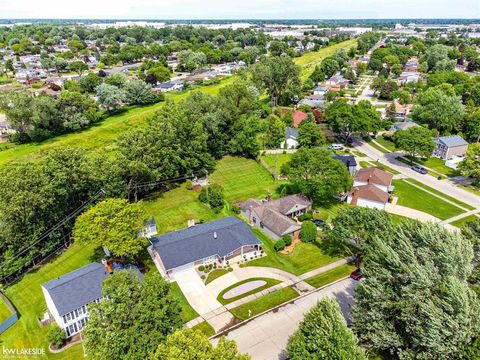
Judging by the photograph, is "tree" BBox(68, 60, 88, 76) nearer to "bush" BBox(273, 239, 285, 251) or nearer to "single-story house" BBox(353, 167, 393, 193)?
"single-story house" BBox(353, 167, 393, 193)

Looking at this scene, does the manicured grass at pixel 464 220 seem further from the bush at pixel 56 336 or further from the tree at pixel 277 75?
the tree at pixel 277 75

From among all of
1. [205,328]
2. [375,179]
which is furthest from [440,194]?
[205,328]

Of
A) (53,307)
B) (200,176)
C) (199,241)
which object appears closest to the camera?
(53,307)

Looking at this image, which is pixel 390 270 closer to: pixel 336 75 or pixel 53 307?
pixel 53 307

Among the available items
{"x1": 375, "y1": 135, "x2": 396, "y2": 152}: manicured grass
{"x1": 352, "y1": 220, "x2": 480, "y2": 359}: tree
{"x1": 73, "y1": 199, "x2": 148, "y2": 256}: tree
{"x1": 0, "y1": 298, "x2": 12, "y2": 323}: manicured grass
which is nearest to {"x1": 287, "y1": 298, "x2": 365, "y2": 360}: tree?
{"x1": 352, "y1": 220, "x2": 480, "y2": 359}: tree

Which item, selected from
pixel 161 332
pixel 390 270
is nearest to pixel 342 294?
pixel 390 270

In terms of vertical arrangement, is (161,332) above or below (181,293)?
above

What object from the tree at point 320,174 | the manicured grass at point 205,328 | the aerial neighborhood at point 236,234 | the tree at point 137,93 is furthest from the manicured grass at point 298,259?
the tree at point 137,93

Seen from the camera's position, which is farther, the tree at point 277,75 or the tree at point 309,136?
the tree at point 277,75
